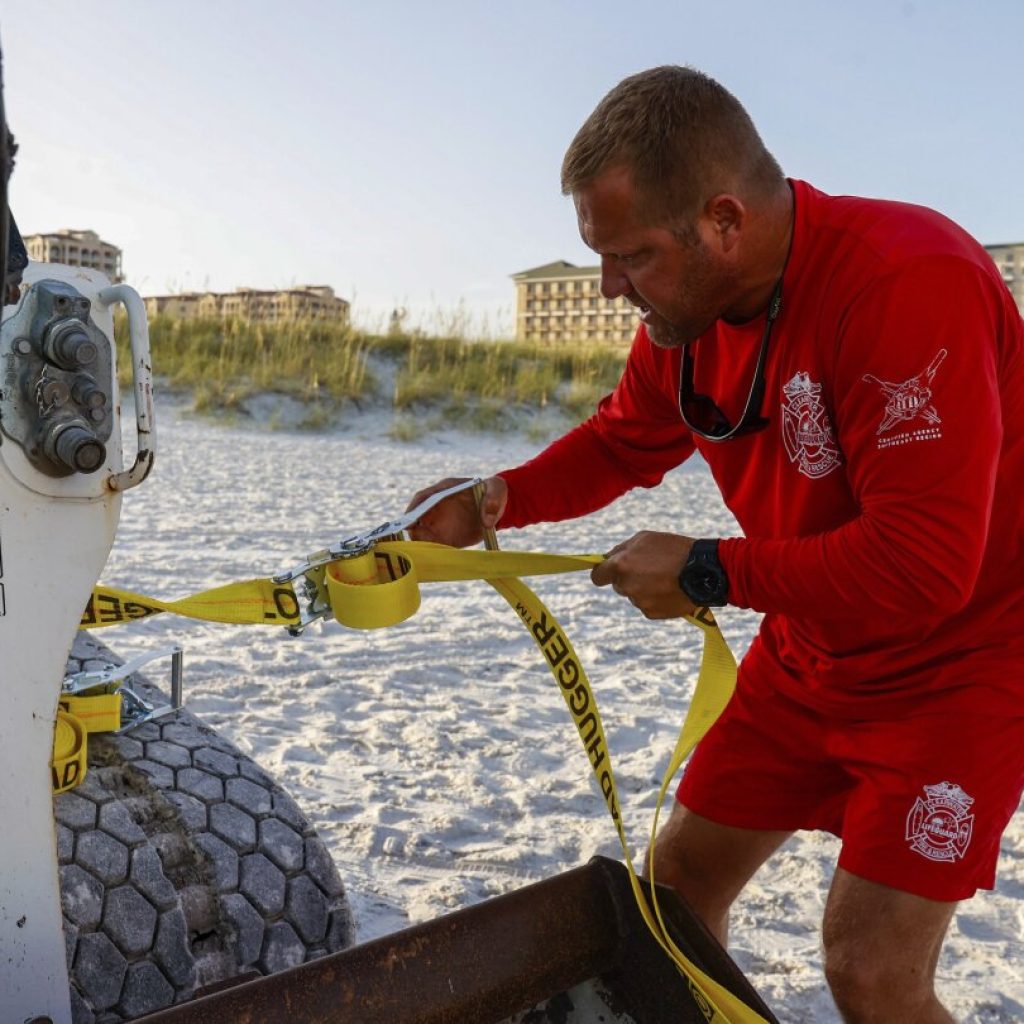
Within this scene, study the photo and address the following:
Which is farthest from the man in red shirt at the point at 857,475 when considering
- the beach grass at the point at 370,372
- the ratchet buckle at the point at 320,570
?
the beach grass at the point at 370,372

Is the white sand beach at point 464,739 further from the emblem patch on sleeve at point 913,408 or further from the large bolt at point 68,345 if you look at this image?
the large bolt at point 68,345

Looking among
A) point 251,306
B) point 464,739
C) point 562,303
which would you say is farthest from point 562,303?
point 464,739

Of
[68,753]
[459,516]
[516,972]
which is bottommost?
[516,972]

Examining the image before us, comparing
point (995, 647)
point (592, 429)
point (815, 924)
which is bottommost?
point (815, 924)

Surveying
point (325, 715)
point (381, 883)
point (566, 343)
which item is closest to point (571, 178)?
point (381, 883)

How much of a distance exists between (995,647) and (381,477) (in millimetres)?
9956

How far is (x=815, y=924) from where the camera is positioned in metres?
3.41

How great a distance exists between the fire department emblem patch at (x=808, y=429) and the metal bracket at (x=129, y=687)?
4.12ft

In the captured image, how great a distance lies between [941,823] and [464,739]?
259 cm

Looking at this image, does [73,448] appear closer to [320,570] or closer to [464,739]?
[320,570]

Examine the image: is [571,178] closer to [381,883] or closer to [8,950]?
[8,950]

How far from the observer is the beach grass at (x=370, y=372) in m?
16.0

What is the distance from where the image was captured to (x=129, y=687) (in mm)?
2490

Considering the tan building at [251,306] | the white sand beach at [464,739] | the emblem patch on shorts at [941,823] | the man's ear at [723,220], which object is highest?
the tan building at [251,306]
